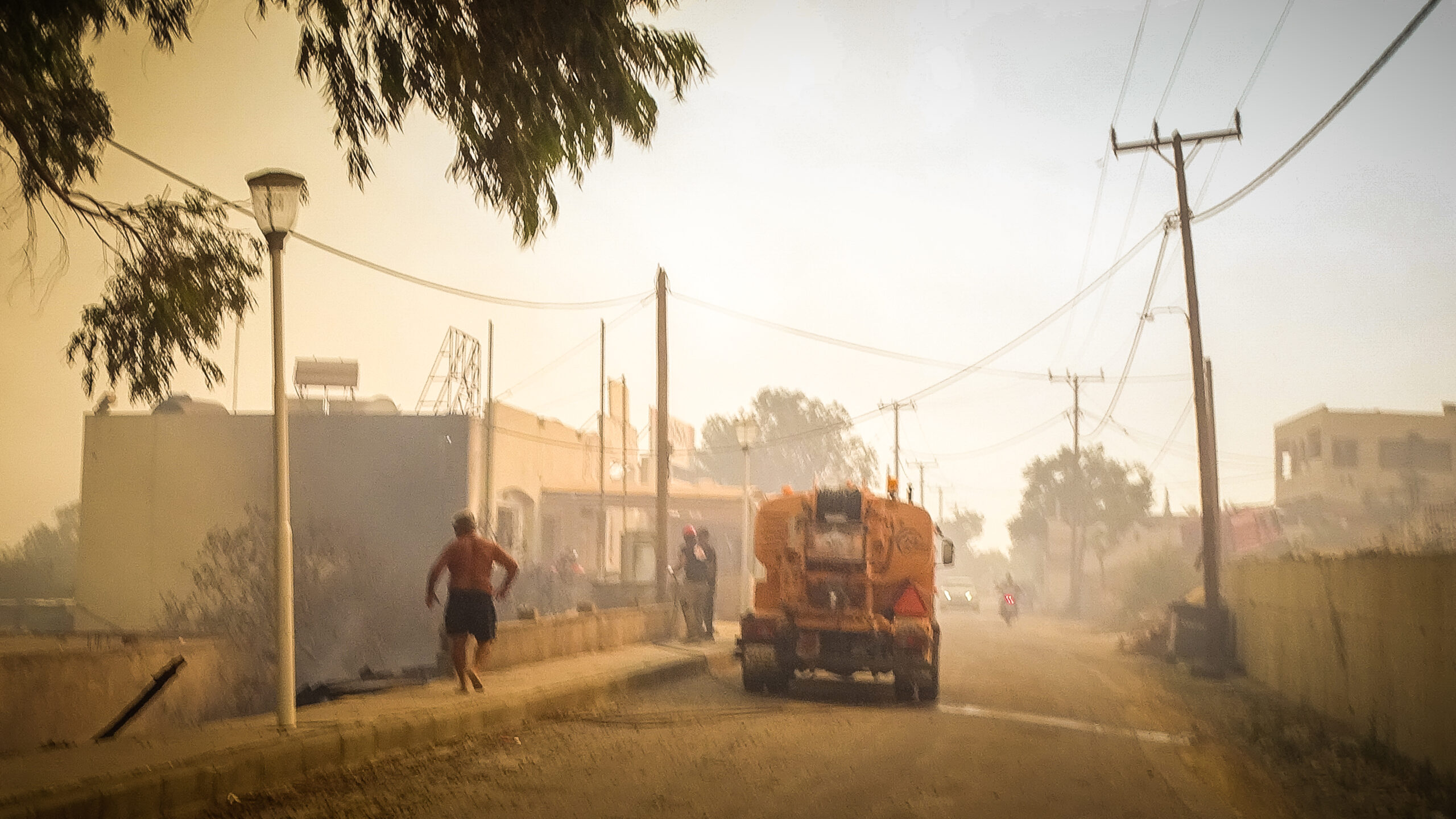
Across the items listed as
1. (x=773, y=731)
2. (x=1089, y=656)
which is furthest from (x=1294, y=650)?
(x=1089, y=656)

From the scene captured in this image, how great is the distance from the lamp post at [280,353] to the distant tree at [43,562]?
26714 millimetres

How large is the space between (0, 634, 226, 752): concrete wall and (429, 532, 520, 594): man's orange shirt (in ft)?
10.6

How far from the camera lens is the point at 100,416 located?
31531 mm

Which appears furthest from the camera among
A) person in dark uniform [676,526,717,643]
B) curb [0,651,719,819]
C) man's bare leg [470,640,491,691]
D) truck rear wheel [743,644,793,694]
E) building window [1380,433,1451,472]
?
building window [1380,433,1451,472]

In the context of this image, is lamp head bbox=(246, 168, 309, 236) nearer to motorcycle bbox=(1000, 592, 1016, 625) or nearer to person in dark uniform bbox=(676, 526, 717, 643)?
Result: person in dark uniform bbox=(676, 526, 717, 643)

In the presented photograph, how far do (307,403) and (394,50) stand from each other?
1171 inches

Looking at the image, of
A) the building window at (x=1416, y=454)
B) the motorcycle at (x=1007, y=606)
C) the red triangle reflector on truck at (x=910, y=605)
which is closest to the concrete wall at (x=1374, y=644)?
the red triangle reflector on truck at (x=910, y=605)

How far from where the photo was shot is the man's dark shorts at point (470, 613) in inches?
428

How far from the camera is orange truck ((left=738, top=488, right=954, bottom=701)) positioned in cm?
1348

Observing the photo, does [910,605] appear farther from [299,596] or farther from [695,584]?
[299,596]

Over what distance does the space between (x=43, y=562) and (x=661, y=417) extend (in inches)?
1383

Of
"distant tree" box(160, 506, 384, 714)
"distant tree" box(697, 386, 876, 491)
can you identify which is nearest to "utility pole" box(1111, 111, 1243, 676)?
"distant tree" box(160, 506, 384, 714)

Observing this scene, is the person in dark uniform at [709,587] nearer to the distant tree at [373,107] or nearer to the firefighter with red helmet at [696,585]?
Answer: the firefighter with red helmet at [696,585]

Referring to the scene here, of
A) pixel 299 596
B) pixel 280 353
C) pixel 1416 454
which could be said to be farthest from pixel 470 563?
pixel 1416 454
